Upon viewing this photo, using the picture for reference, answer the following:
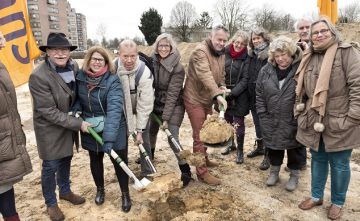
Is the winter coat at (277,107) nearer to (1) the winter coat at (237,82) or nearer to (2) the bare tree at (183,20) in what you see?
(1) the winter coat at (237,82)

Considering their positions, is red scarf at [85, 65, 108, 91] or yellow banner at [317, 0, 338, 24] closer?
red scarf at [85, 65, 108, 91]

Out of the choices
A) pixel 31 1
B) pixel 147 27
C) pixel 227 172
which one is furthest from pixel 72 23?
pixel 227 172

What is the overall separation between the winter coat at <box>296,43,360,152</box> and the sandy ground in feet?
3.10

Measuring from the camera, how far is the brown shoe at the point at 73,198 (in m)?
3.85

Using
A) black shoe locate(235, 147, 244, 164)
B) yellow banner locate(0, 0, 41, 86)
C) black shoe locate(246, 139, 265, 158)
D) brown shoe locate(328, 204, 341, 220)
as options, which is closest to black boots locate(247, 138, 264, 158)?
black shoe locate(246, 139, 265, 158)

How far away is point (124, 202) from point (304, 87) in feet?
7.81

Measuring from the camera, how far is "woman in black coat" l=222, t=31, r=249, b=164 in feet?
14.7

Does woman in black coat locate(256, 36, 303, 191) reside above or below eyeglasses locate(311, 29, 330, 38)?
below

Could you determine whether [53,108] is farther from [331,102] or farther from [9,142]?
[331,102]

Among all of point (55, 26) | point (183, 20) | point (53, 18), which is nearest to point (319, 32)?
point (183, 20)

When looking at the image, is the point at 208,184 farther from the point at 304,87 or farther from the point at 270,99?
the point at 304,87

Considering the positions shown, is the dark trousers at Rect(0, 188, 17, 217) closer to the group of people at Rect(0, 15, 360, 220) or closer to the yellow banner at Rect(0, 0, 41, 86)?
the group of people at Rect(0, 15, 360, 220)

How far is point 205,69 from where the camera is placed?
3867 millimetres

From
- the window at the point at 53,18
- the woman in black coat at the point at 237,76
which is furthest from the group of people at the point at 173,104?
the window at the point at 53,18
